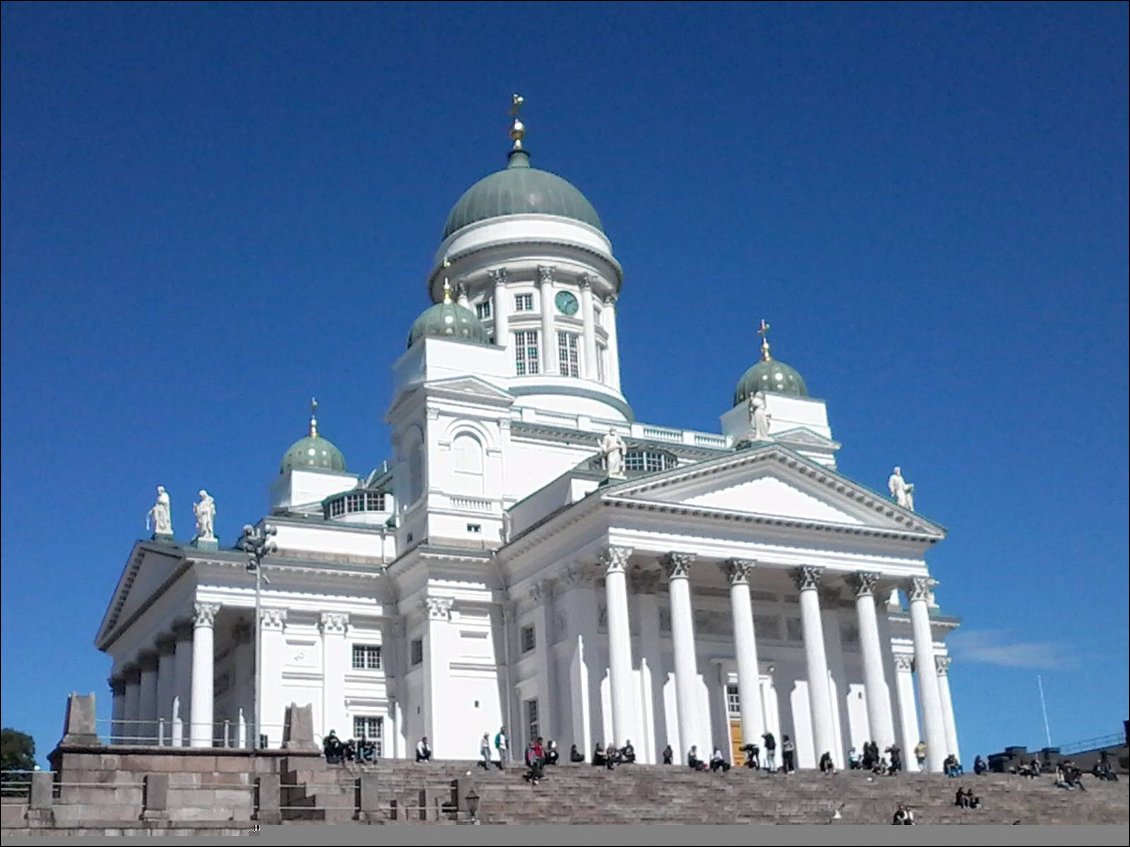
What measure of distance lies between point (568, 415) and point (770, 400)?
9.69m

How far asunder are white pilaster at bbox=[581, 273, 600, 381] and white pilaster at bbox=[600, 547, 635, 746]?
692 inches

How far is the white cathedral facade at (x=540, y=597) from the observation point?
1793 inches

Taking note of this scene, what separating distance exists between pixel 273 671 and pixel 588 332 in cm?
2055

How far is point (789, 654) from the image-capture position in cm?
5038

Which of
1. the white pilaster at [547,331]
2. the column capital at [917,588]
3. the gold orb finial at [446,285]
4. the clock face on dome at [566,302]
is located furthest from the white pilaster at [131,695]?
the column capital at [917,588]

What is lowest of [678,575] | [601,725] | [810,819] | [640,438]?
[810,819]

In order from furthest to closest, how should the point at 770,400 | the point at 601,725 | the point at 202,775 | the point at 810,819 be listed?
the point at 770,400 < the point at 601,725 < the point at 810,819 < the point at 202,775

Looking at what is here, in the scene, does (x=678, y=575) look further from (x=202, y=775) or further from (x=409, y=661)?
(x=202, y=775)

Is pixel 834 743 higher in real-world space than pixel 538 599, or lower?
lower

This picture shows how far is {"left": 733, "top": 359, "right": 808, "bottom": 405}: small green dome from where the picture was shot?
6241 centimetres

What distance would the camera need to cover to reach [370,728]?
50625 mm

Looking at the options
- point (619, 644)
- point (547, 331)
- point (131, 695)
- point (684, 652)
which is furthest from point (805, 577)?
point (131, 695)

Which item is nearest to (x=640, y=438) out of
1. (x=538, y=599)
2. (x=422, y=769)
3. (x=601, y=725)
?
(x=538, y=599)

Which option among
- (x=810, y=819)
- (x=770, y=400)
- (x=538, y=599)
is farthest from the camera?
(x=770, y=400)
